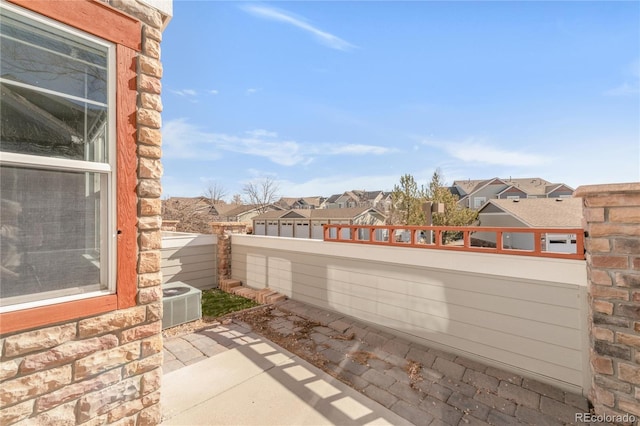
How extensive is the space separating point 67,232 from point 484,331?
4420mm

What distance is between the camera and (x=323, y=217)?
930 inches

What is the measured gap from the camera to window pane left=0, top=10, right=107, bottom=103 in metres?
1.37

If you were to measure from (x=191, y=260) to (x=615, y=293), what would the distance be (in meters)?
7.90

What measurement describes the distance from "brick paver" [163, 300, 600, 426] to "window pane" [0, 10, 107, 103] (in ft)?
10.6

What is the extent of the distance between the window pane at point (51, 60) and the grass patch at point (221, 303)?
467 cm

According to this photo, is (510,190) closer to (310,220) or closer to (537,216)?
(537,216)

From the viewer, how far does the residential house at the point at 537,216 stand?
501 inches

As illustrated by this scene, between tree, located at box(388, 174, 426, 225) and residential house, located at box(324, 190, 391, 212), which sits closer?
tree, located at box(388, 174, 426, 225)

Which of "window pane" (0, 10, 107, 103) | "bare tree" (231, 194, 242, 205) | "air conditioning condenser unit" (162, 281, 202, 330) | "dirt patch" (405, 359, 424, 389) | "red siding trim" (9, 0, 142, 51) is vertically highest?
"bare tree" (231, 194, 242, 205)

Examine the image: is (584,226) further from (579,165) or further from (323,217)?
(323,217)

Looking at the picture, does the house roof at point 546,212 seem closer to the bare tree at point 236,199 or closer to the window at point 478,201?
the window at point 478,201

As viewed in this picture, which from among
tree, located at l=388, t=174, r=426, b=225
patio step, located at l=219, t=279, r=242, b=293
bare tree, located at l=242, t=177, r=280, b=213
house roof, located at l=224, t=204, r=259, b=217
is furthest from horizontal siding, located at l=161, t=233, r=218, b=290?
bare tree, located at l=242, t=177, r=280, b=213

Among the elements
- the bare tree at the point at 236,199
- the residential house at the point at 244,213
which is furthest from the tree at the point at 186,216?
the bare tree at the point at 236,199

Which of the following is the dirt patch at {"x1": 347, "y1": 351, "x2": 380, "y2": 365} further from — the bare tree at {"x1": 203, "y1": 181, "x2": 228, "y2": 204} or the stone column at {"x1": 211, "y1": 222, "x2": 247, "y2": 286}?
the bare tree at {"x1": 203, "y1": 181, "x2": 228, "y2": 204}
